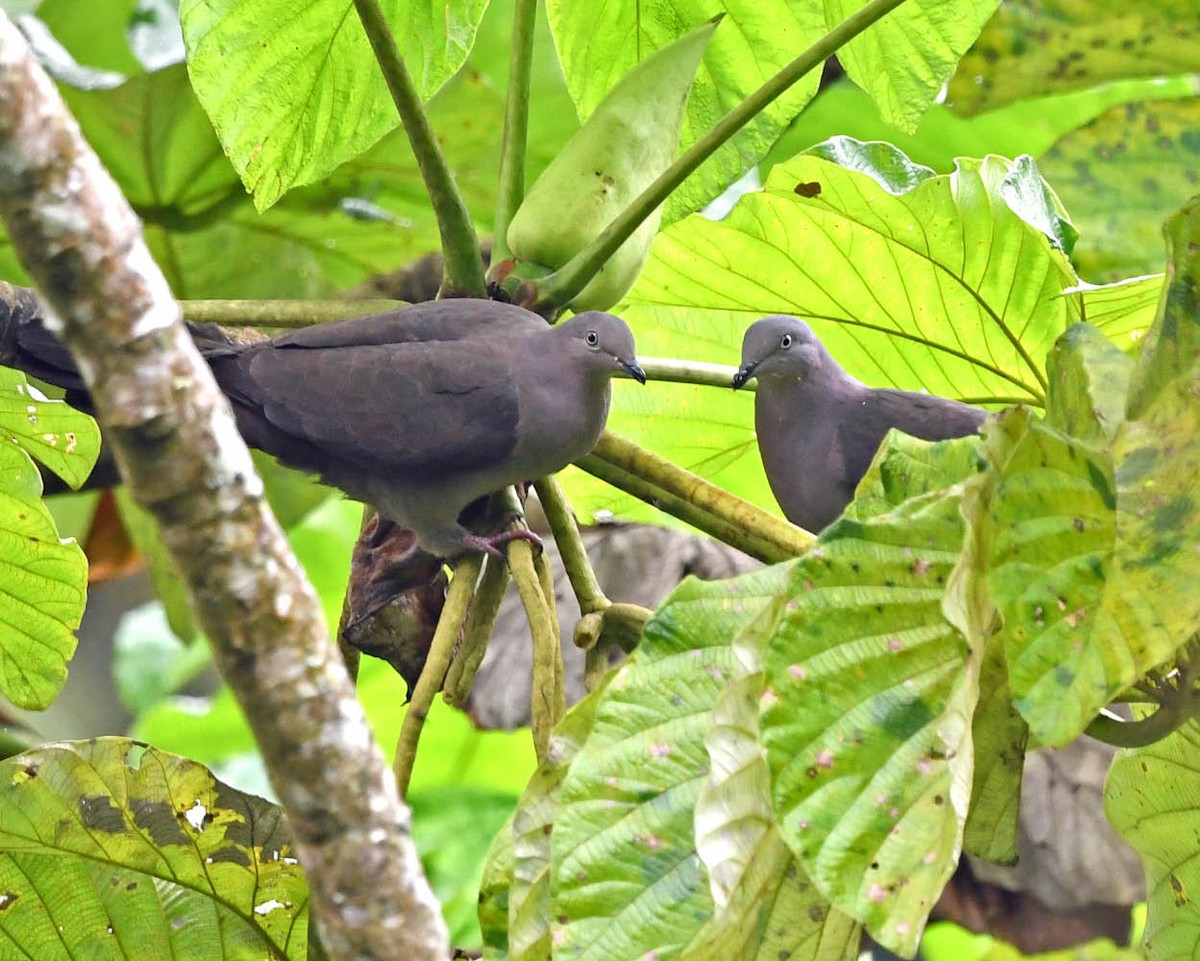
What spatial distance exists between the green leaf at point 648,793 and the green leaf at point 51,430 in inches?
38.9

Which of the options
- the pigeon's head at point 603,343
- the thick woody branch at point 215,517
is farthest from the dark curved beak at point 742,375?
the thick woody branch at point 215,517

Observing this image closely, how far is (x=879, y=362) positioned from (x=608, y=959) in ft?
4.16

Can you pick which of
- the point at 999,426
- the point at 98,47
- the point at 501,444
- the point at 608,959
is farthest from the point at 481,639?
the point at 98,47

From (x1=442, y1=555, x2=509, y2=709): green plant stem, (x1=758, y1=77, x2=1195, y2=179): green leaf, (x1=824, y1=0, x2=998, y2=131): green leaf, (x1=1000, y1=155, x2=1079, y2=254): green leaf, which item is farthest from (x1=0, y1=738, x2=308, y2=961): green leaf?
(x1=758, y1=77, x2=1195, y2=179): green leaf

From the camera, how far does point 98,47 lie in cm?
247

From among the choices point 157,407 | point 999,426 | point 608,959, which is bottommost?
point 608,959

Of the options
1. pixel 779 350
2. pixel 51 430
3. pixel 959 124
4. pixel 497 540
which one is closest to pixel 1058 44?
pixel 959 124

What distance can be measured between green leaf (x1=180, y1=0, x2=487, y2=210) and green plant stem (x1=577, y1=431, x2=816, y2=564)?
550mm

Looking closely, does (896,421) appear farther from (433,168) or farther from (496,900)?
(496,900)

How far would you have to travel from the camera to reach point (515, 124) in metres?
1.75

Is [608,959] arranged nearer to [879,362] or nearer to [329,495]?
[879,362]

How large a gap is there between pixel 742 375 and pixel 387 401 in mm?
455

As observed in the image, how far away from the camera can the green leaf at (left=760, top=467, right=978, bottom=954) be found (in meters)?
0.96

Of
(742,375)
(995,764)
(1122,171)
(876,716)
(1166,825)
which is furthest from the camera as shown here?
(1122,171)
